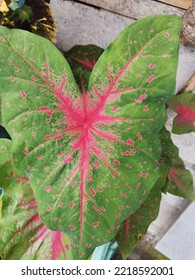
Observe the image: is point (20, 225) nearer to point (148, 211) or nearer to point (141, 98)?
point (148, 211)

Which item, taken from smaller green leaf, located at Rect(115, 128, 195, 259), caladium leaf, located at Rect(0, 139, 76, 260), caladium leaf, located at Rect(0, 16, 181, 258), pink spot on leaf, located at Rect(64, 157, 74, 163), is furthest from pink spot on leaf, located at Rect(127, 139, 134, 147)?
caladium leaf, located at Rect(0, 139, 76, 260)

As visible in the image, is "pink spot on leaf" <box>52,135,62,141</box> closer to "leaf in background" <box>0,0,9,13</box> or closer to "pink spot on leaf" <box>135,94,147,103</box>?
"pink spot on leaf" <box>135,94,147,103</box>

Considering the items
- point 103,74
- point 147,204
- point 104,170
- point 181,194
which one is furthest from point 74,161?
point 181,194

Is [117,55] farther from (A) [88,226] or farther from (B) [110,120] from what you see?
(A) [88,226]

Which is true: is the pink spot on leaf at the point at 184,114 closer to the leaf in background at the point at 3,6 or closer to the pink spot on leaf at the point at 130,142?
the pink spot on leaf at the point at 130,142

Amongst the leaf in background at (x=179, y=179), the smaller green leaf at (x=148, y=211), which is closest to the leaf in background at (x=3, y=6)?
the smaller green leaf at (x=148, y=211)

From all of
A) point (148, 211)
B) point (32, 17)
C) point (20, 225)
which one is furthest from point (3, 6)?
point (148, 211)
